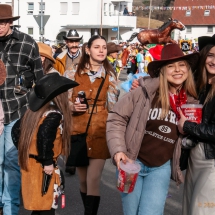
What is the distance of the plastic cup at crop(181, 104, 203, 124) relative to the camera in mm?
3332

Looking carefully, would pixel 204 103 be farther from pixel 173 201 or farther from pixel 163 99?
pixel 173 201

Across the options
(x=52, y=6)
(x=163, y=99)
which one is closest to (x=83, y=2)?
(x=52, y=6)

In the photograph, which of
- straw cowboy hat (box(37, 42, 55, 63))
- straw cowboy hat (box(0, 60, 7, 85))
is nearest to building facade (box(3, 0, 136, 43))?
straw cowboy hat (box(37, 42, 55, 63))

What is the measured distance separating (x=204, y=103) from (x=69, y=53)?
4.17m

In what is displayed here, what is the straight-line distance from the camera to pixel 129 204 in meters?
3.62

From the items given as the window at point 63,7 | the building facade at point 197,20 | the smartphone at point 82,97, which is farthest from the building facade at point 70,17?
the smartphone at point 82,97

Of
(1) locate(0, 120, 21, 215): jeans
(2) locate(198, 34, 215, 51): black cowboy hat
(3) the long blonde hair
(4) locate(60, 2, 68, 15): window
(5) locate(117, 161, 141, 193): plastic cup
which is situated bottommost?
(1) locate(0, 120, 21, 215): jeans

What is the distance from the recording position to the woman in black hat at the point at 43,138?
359 centimetres

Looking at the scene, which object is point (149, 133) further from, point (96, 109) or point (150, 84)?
point (96, 109)

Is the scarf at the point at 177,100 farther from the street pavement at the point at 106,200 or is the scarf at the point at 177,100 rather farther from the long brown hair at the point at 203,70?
the street pavement at the point at 106,200

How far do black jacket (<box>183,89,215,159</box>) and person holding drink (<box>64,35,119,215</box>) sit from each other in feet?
4.92

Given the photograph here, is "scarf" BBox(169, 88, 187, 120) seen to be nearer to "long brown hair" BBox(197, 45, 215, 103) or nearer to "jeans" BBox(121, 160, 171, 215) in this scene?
"long brown hair" BBox(197, 45, 215, 103)

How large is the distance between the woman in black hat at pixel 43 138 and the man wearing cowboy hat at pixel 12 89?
2.93ft

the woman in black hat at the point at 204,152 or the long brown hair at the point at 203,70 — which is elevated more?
the long brown hair at the point at 203,70
